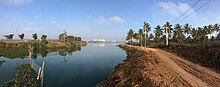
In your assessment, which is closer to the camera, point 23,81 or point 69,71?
point 23,81

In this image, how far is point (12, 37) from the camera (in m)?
114

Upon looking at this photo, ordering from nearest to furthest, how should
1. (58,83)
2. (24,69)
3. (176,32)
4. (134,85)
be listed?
(134,85) → (24,69) → (58,83) → (176,32)

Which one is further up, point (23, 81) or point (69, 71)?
point (23, 81)

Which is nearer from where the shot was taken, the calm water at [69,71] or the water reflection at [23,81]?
the water reflection at [23,81]

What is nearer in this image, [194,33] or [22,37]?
[194,33]

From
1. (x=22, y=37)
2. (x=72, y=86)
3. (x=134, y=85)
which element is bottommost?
(x=72, y=86)

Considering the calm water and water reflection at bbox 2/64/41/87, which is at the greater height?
water reflection at bbox 2/64/41/87

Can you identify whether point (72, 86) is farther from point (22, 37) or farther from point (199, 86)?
point (22, 37)

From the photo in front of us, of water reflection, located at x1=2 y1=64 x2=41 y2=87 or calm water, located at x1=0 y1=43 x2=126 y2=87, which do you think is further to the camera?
calm water, located at x1=0 y1=43 x2=126 y2=87

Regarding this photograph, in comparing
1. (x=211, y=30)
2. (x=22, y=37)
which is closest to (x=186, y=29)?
(x=211, y=30)

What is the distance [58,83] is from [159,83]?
14.7 metres

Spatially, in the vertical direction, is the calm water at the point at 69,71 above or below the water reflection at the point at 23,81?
below

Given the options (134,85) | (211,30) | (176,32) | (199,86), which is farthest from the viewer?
(211,30)

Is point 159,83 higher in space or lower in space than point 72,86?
higher
